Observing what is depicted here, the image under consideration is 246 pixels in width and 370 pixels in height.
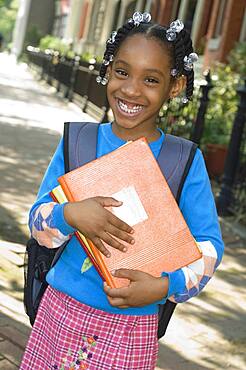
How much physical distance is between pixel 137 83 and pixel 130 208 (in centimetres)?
37

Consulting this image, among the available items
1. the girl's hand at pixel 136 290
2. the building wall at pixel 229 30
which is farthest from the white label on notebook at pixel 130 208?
the building wall at pixel 229 30

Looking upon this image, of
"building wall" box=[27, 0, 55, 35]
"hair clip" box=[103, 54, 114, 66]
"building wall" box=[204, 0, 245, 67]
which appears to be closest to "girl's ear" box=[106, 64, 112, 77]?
"hair clip" box=[103, 54, 114, 66]

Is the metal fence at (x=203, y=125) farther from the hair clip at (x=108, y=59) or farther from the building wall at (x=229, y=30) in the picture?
the hair clip at (x=108, y=59)

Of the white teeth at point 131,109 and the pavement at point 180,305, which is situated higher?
the white teeth at point 131,109

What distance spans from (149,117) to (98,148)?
0.17 m

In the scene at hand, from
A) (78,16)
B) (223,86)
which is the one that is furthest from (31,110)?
(78,16)

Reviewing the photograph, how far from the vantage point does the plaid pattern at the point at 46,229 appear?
6.69ft

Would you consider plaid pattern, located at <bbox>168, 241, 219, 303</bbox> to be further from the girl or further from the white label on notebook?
the white label on notebook

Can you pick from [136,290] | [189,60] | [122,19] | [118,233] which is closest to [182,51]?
[189,60]

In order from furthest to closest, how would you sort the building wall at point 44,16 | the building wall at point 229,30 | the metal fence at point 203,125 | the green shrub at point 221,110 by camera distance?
the building wall at point 44,16 → the building wall at point 229,30 → the green shrub at point 221,110 → the metal fence at point 203,125

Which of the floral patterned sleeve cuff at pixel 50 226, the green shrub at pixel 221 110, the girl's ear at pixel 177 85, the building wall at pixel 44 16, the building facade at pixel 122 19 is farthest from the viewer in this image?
the building wall at pixel 44 16

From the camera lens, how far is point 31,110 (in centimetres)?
1648

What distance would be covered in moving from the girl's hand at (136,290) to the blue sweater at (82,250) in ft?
0.19

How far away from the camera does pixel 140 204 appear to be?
1944 mm
